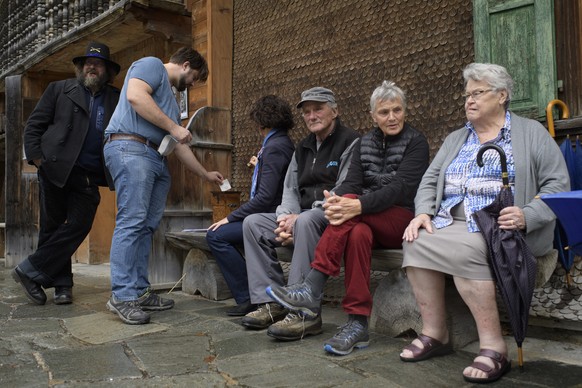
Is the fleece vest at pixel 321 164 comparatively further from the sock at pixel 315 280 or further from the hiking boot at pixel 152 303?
the hiking boot at pixel 152 303

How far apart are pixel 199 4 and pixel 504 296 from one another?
5089 mm

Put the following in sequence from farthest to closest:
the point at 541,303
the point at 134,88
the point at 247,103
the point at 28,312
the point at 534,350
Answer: the point at 247,103 → the point at 28,312 → the point at 134,88 → the point at 541,303 → the point at 534,350

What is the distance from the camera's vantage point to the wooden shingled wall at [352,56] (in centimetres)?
414

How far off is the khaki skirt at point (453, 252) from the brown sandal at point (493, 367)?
328 millimetres

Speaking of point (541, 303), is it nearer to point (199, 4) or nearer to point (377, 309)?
point (377, 309)

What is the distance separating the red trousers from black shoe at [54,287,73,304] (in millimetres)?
2461

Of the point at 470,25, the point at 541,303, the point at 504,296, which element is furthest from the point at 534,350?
the point at 470,25

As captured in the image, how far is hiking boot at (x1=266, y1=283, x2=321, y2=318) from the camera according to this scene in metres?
3.09

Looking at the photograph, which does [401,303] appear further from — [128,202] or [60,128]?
[60,128]

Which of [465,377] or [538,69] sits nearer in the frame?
[465,377]

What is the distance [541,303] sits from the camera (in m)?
3.23

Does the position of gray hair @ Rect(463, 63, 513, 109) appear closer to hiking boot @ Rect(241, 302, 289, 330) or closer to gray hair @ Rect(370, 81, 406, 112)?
gray hair @ Rect(370, 81, 406, 112)

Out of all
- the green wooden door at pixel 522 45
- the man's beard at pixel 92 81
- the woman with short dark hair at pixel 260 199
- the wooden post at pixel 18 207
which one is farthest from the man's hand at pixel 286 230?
the wooden post at pixel 18 207

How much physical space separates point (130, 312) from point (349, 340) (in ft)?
5.24
